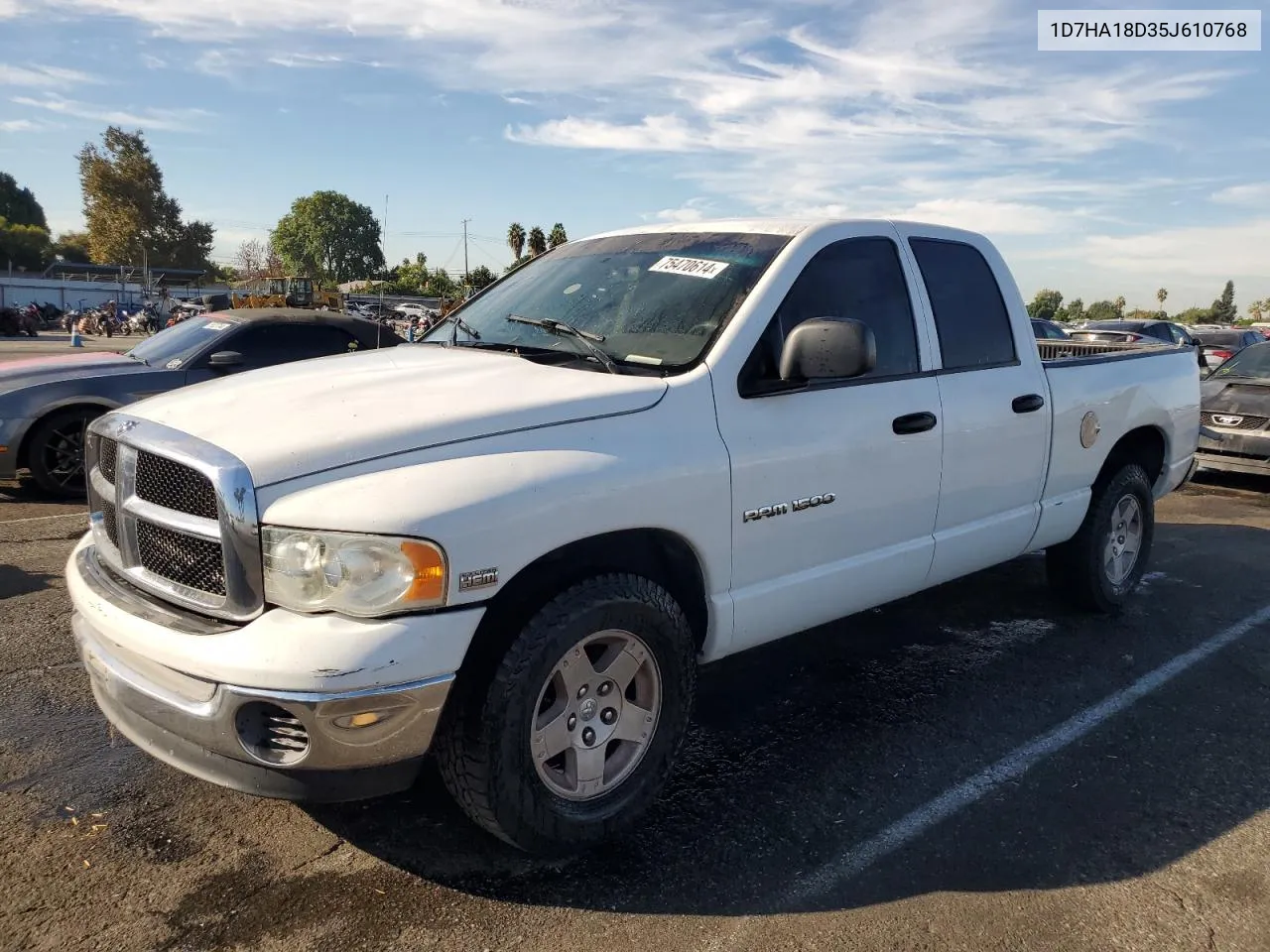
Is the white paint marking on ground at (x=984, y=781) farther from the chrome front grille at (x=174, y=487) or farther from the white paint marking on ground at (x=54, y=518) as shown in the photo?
the white paint marking on ground at (x=54, y=518)

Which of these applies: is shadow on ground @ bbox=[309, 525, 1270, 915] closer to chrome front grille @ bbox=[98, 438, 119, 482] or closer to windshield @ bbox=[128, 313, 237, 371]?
chrome front grille @ bbox=[98, 438, 119, 482]

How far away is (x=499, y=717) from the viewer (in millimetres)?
2555

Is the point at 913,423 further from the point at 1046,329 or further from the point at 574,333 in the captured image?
the point at 1046,329

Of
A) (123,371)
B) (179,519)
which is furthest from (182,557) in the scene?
(123,371)

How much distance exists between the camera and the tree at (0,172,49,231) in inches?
4112

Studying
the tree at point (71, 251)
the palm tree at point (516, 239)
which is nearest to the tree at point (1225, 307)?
the palm tree at point (516, 239)

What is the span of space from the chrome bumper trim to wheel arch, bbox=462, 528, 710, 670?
22 cm

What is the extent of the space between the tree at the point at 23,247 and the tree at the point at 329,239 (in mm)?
29962

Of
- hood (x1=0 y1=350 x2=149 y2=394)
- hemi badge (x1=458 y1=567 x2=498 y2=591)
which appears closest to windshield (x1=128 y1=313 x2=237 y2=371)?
hood (x1=0 y1=350 x2=149 y2=394)

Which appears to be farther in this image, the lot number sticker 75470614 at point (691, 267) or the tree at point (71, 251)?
the tree at point (71, 251)

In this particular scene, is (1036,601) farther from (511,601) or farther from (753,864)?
(511,601)

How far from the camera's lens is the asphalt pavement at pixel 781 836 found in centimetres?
258

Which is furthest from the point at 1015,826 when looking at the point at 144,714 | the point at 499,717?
the point at 144,714

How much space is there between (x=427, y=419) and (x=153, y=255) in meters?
94.8
